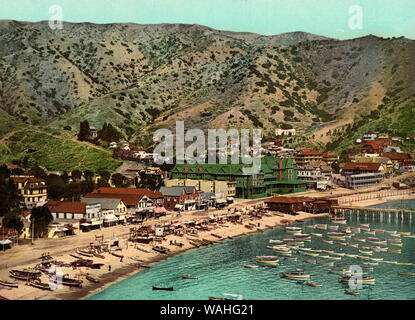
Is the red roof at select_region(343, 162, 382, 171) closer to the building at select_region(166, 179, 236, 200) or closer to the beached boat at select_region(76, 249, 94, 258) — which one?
the building at select_region(166, 179, 236, 200)

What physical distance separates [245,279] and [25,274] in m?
28.1

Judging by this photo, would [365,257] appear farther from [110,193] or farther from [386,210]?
[110,193]

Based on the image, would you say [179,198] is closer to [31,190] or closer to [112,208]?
[112,208]

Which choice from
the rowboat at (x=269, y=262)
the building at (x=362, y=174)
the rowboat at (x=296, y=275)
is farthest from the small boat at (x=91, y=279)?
the building at (x=362, y=174)

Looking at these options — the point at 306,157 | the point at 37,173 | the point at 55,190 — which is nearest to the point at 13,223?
the point at 55,190

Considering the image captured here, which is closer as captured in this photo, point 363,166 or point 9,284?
point 9,284

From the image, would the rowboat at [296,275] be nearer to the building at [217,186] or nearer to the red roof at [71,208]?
the red roof at [71,208]

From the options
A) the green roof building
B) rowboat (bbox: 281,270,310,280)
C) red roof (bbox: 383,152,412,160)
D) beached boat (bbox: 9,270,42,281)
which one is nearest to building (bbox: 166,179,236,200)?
the green roof building

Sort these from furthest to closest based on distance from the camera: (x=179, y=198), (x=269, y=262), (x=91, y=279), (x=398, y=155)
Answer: (x=398, y=155) → (x=179, y=198) → (x=269, y=262) → (x=91, y=279)

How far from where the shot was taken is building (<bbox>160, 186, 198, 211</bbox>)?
12206 centimetres

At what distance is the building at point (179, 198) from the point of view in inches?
4806

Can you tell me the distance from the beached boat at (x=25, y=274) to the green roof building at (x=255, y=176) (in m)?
84.4

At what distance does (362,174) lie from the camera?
17388 centimetres

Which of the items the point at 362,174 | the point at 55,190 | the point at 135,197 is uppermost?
the point at 362,174
